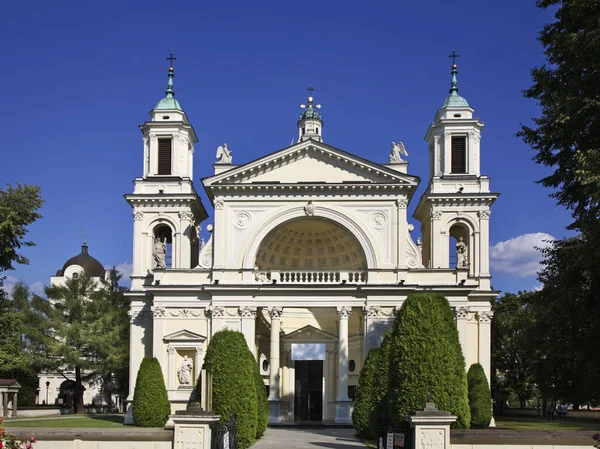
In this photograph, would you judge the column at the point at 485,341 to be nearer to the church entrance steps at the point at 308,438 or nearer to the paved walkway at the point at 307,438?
the church entrance steps at the point at 308,438

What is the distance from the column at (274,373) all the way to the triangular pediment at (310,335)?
492 centimetres

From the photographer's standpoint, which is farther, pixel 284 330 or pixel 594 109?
pixel 284 330

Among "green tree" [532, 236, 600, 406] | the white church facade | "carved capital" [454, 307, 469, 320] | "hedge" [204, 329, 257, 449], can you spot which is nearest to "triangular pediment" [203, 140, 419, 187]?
the white church facade

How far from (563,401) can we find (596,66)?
36.1 metres

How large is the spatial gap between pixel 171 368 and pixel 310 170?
571 inches

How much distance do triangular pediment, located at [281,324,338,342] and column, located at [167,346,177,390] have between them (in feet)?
26.8

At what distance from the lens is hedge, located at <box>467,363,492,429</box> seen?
144ft

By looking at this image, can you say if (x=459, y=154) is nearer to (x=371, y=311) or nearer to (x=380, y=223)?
(x=380, y=223)

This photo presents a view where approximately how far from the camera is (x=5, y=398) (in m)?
57.3

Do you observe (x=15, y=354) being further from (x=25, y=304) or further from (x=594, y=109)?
(x=594, y=109)

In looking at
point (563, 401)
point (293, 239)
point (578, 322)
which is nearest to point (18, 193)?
point (293, 239)

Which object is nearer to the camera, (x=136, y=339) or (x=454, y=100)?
(x=136, y=339)

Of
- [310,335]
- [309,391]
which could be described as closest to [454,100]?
[310,335]

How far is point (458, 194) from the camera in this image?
52969 millimetres
